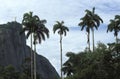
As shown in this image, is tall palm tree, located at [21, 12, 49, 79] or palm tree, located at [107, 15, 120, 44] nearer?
tall palm tree, located at [21, 12, 49, 79]

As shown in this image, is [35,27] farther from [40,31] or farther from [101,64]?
[101,64]

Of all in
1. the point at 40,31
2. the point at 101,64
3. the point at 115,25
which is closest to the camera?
the point at 101,64

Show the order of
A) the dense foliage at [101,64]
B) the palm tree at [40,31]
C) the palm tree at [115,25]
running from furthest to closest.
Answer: the palm tree at [115,25] < the palm tree at [40,31] < the dense foliage at [101,64]

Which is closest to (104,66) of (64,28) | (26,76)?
(64,28)

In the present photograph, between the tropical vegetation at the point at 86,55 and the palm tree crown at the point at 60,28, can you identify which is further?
the palm tree crown at the point at 60,28

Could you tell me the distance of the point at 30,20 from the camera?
109m

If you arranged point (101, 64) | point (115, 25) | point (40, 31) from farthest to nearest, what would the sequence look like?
point (115, 25)
point (40, 31)
point (101, 64)

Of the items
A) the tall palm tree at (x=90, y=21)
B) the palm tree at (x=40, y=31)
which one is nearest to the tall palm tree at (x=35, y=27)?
the palm tree at (x=40, y=31)

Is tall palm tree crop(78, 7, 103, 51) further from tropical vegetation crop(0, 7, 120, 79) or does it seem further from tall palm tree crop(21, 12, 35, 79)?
tall palm tree crop(21, 12, 35, 79)

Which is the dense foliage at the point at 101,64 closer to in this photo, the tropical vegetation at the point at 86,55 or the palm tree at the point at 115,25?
the tropical vegetation at the point at 86,55

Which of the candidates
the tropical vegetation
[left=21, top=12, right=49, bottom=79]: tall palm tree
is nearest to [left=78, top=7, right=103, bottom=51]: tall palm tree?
the tropical vegetation

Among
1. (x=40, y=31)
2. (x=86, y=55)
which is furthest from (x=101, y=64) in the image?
(x=40, y=31)

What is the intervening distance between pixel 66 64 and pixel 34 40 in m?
18.0

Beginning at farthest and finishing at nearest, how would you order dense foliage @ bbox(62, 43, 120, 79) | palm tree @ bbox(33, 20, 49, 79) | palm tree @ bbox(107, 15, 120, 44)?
palm tree @ bbox(107, 15, 120, 44), palm tree @ bbox(33, 20, 49, 79), dense foliage @ bbox(62, 43, 120, 79)
